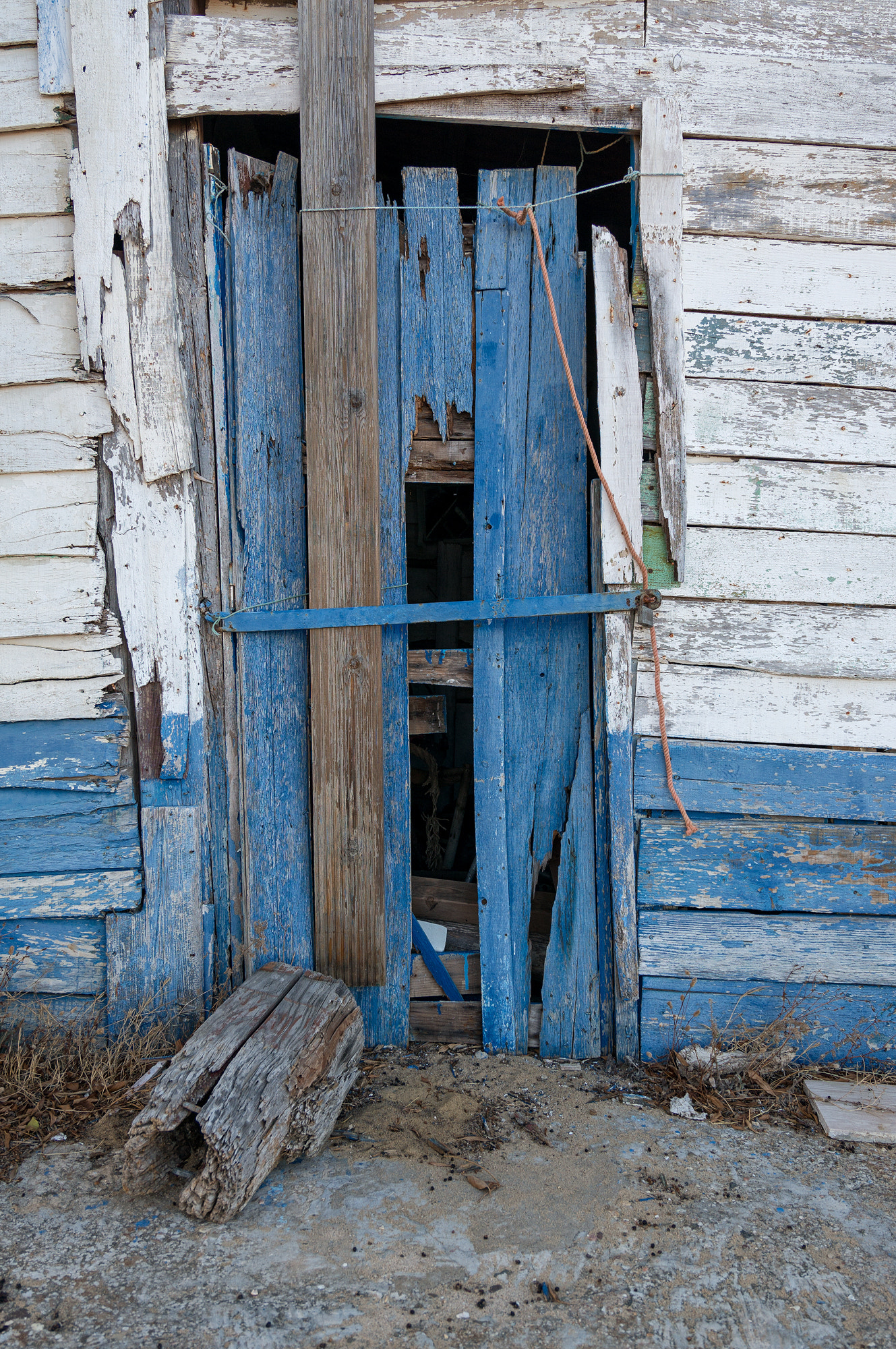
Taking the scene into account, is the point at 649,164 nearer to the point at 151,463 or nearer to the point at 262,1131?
the point at 151,463

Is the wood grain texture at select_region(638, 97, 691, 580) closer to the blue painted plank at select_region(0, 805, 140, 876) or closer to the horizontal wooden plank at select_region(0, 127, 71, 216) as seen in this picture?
the horizontal wooden plank at select_region(0, 127, 71, 216)

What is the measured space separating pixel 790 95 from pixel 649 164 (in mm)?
481

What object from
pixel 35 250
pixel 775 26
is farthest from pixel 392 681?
pixel 775 26

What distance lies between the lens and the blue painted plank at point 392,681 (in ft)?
8.56

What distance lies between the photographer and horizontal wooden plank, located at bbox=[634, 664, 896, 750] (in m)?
2.56

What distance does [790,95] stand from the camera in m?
2.44

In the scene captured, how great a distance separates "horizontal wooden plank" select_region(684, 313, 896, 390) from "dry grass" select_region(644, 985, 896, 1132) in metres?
1.97

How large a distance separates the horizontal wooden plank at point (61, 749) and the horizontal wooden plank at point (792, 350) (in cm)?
218

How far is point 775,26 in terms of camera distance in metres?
2.43

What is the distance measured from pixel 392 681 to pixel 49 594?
44.8 inches

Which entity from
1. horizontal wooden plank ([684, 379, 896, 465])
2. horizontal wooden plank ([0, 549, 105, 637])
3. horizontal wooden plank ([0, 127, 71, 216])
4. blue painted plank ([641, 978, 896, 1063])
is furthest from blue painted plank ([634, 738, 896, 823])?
horizontal wooden plank ([0, 127, 71, 216])

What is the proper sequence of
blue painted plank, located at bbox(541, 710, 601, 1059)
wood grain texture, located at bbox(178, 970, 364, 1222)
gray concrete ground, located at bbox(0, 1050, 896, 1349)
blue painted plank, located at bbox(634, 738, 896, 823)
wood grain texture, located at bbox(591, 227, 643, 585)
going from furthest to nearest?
blue painted plank, located at bbox(541, 710, 601, 1059) → blue painted plank, located at bbox(634, 738, 896, 823) → wood grain texture, located at bbox(591, 227, 643, 585) → wood grain texture, located at bbox(178, 970, 364, 1222) → gray concrete ground, located at bbox(0, 1050, 896, 1349)

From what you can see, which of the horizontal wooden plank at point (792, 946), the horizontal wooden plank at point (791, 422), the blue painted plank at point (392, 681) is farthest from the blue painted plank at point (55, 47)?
the horizontal wooden plank at point (792, 946)

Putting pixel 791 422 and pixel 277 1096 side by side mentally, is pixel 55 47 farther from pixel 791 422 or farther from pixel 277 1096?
pixel 277 1096
